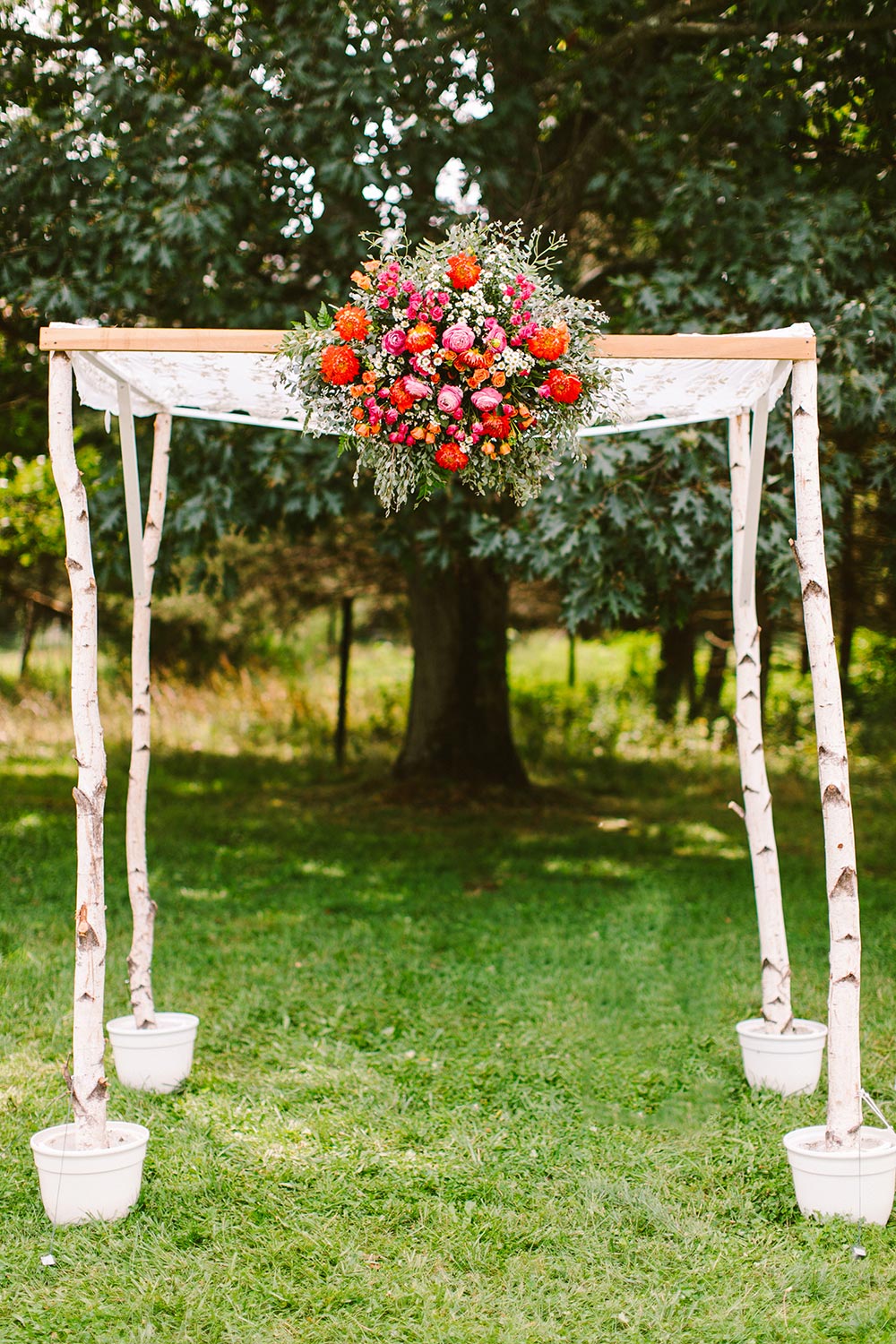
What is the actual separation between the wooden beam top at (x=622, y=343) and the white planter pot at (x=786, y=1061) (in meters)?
2.53

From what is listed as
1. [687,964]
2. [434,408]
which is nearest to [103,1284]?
[434,408]

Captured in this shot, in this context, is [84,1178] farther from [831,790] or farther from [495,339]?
[495,339]

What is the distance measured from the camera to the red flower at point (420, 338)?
320cm

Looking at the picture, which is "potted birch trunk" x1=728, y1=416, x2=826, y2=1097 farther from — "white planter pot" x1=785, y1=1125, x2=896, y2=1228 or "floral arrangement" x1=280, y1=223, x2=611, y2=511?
"floral arrangement" x1=280, y1=223, x2=611, y2=511

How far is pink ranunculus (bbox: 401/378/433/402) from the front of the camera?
3227mm

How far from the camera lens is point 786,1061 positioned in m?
4.27

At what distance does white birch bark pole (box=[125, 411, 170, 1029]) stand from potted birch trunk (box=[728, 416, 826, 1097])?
2.30 metres

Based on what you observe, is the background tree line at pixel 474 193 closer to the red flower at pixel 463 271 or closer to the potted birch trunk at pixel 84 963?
the red flower at pixel 463 271

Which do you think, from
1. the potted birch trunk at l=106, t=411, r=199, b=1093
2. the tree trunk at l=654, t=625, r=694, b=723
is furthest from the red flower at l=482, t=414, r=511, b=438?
the tree trunk at l=654, t=625, r=694, b=723

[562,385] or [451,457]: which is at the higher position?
[562,385]

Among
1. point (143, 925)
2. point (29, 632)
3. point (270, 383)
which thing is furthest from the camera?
point (29, 632)

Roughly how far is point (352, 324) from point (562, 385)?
645 mm

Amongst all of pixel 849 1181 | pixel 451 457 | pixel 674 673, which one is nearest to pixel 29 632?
pixel 674 673

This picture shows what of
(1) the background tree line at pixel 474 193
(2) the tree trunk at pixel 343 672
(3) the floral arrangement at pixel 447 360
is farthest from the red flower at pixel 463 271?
(2) the tree trunk at pixel 343 672
